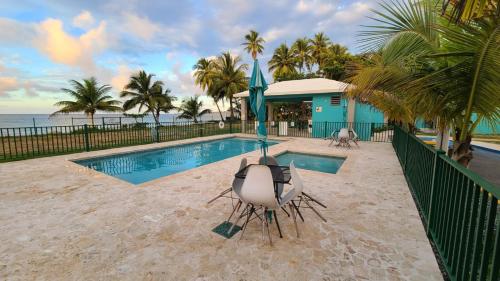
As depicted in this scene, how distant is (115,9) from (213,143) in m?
7.57

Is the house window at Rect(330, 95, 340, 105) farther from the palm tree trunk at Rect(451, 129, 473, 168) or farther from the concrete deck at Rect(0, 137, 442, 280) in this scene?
the palm tree trunk at Rect(451, 129, 473, 168)

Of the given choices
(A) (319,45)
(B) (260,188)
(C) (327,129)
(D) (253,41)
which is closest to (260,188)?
(B) (260,188)

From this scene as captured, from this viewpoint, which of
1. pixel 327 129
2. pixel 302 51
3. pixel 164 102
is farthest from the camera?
pixel 302 51

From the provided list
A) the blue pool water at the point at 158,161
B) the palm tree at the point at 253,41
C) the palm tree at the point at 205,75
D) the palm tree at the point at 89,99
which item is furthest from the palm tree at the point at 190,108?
the blue pool water at the point at 158,161

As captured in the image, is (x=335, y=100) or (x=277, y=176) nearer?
(x=277, y=176)

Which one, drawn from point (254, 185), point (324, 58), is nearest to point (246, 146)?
point (254, 185)

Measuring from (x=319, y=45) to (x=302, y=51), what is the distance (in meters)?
2.44

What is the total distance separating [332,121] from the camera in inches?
521

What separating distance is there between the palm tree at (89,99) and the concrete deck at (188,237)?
1751 cm

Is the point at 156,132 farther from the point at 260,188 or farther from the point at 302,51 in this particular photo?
the point at 302,51

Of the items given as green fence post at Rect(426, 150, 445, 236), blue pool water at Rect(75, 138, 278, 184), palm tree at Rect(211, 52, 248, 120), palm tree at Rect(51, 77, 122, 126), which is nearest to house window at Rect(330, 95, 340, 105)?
blue pool water at Rect(75, 138, 278, 184)

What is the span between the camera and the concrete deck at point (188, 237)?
2.14 meters

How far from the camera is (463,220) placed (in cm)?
170

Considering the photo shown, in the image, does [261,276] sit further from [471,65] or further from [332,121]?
[332,121]
